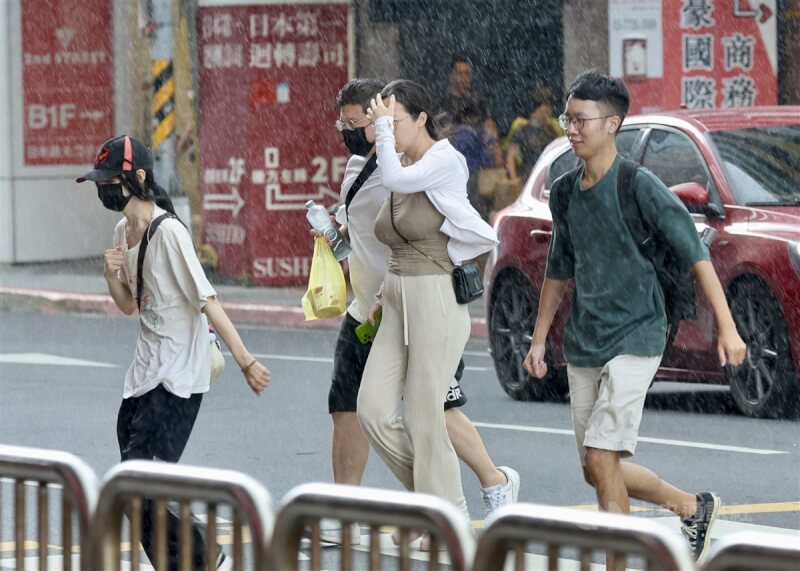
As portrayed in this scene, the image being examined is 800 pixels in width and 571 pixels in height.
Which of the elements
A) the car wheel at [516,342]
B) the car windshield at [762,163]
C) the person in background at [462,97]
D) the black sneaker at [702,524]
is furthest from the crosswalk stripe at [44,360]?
the black sneaker at [702,524]

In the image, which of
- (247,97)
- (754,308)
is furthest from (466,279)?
(247,97)

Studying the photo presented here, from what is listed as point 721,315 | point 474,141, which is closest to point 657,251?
point 721,315

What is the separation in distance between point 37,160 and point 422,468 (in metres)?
16.9

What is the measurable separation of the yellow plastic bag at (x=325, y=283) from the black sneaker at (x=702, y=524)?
5.64 ft

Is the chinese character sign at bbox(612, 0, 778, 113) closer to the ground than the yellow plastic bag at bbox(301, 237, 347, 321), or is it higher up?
higher up

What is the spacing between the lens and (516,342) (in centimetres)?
1309

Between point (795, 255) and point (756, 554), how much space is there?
7.98 metres

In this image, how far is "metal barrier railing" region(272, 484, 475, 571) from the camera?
414 cm

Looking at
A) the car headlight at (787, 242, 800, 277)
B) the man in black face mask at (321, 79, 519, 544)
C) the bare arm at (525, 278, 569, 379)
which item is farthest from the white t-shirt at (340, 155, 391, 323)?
the car headlight at (787, 242, 800, 277)

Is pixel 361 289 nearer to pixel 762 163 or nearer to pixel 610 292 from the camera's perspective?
pixel 610 292

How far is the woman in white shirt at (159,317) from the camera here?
7.20m

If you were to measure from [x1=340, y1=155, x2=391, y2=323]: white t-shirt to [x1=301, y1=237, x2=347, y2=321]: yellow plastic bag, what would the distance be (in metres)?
0.31

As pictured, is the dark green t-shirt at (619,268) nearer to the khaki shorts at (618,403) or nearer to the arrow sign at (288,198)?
the khaki shorts at (618,403)

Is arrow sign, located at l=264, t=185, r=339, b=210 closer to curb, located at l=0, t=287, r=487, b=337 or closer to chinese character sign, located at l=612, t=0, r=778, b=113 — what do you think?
curb, located at l=0, t=287, r=487, b=337
